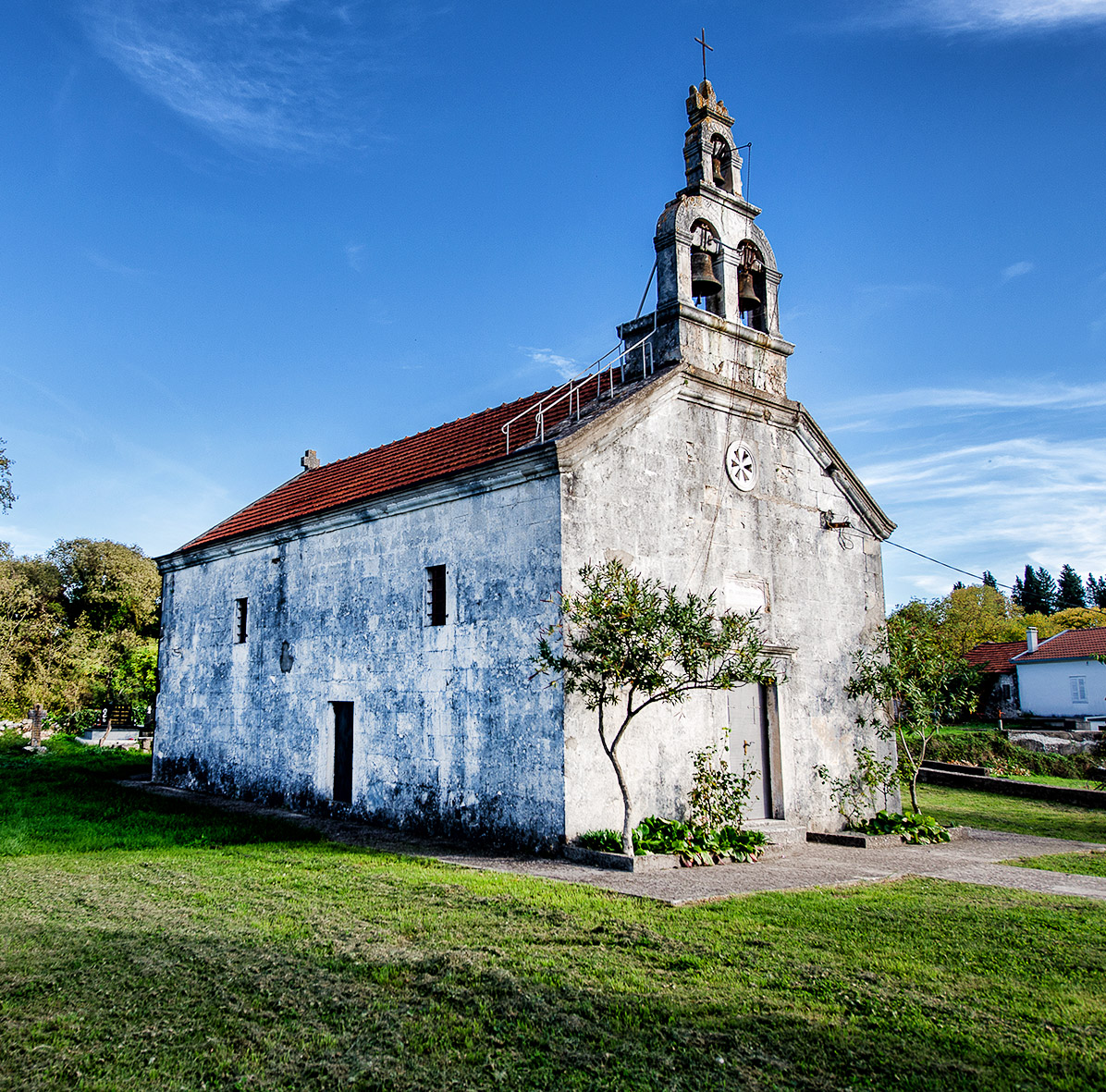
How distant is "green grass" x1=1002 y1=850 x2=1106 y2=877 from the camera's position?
10.8 metres

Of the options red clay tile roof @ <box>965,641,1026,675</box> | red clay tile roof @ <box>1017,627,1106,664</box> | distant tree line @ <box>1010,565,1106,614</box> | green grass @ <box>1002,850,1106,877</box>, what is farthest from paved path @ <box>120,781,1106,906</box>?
distant tree line @ <box>1010,565,1106,614</box>

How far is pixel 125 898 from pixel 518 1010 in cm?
495

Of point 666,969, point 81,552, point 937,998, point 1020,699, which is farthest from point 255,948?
point 1020,699

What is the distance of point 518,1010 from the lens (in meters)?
5.13

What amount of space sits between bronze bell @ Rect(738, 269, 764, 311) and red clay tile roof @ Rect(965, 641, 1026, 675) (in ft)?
148

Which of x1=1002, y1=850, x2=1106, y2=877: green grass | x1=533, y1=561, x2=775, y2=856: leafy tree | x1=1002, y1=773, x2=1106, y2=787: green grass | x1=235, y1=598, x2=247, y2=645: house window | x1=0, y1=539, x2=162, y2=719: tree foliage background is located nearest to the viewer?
x1=533, y1=561, x2=775, y2=856: leafy tree

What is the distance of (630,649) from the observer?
10.3m

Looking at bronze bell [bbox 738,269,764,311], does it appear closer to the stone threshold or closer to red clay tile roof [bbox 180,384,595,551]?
red clay tile roof [bbox 180,384,595,551]

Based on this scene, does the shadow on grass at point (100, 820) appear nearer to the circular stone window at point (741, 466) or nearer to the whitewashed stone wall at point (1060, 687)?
the circular stone window at point (741, 466)

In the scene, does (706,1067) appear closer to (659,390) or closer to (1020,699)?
(659,390)

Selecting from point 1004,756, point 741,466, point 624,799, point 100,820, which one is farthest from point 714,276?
point 1004,756

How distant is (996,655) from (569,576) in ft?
179

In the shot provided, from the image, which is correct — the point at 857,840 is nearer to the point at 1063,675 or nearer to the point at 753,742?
the point at 753,742

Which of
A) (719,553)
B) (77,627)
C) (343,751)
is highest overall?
(77,627)
